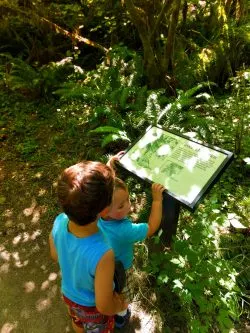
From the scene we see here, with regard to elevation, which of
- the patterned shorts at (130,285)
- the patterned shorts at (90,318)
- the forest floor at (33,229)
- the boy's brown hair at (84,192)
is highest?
the boy's brown hair at (84,192)

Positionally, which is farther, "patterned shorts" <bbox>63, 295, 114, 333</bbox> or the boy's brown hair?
"patterned shorts" <bbox>63, 295, 114, 333</bbox>

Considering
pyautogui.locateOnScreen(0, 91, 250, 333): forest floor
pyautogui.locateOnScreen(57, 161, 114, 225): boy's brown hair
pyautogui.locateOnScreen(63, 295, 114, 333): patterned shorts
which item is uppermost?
pyautogui.locateOnScreen(57, 161, 114, 225): boy's brown hair

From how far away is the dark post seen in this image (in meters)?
3.08

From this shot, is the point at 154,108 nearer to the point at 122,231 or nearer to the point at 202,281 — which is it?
the point at 202,281

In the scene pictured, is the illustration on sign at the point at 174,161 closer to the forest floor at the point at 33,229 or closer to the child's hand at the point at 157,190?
the child's hand at the point at 157,190

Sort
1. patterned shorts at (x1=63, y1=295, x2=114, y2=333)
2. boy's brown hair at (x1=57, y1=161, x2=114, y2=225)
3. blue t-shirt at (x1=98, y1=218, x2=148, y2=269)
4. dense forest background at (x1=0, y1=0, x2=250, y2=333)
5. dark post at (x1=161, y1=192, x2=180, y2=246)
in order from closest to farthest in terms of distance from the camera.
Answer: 1. boy's brown hair at (x1=57, y1=161, x2=114, y2=225)
2. patterned shorts at (x1=63, y1=295, x2=114, y2=333)
3. blue t-shirt at (x1=98, y1=218, x2=148, y2=269)
4. dark post at (x1=161, y1=192, x2=180, y2=246)
5. dense forest background at (x1=0, y1=0, x2=250, y2=333)

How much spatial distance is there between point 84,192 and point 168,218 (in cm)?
155

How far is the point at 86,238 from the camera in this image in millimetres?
2029

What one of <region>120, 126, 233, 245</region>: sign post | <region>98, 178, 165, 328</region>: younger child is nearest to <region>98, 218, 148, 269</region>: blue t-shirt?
<region>98, 178, 165, 328</region>: younger child

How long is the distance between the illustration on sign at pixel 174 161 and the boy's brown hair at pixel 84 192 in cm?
98

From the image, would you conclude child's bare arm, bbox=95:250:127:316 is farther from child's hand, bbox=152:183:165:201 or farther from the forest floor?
the forest floor

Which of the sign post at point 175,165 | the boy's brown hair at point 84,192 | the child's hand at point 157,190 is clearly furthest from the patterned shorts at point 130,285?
the boy's brown hair at point 84,192

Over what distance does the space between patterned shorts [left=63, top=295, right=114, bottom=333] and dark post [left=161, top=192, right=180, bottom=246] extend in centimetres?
100

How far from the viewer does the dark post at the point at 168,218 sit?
308cm
